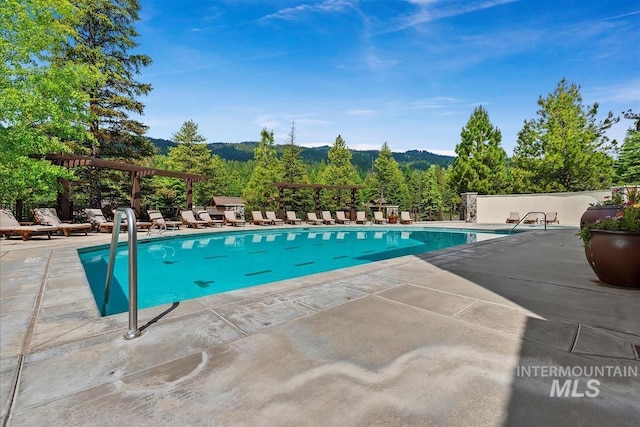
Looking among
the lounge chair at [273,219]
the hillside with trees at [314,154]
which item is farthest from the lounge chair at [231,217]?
the hillside with trees at [314,154]

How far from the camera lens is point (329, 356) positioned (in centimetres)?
193

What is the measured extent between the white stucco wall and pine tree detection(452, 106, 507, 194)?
577 centimetres

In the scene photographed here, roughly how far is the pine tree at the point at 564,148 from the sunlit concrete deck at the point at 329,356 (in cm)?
2217

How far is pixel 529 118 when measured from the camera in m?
24.0

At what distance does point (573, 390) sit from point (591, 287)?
262cm

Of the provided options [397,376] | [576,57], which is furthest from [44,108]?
[576,57]

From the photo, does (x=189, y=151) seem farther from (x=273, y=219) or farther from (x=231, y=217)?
(x=273, y=219)

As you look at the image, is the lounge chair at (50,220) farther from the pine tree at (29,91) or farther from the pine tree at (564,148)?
the pine tree at (564,148)

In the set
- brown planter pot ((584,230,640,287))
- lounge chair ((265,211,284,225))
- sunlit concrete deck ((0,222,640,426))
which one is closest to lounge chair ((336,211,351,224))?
lounge chair ((265,211,284,225))

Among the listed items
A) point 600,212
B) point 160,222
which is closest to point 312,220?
point 160,222

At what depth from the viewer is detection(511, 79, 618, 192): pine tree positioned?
20578mm

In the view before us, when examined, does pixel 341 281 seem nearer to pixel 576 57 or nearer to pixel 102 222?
pixel 102 222

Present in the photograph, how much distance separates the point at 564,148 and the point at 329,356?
25559 millimetres

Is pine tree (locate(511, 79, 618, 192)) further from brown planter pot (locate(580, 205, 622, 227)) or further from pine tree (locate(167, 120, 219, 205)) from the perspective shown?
pine tree (locate(167, 120, 219, 205))
